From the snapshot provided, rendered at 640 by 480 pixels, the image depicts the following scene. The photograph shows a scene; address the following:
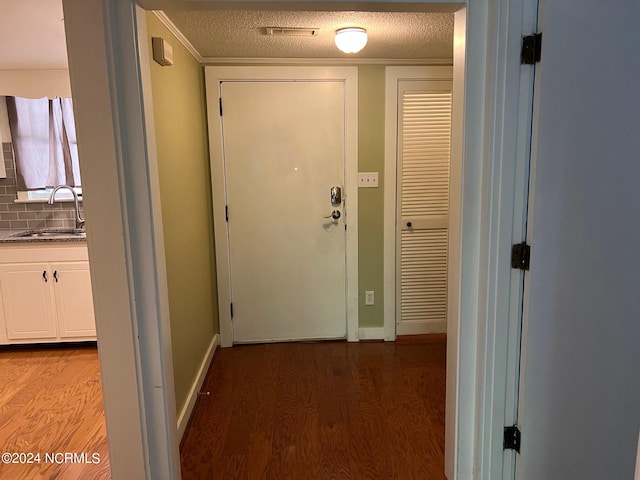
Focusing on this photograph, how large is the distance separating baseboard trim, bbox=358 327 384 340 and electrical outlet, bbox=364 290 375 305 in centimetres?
22

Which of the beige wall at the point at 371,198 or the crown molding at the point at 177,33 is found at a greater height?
the crown molding at the point at 177,33

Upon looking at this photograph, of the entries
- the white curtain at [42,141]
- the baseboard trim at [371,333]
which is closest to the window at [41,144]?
the white curtain at [42,141]

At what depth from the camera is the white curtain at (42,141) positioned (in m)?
3.25

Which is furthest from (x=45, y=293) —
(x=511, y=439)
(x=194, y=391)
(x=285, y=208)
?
(x=511, y=439)

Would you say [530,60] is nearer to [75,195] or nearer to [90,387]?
[90,387]

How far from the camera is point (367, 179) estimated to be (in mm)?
3000

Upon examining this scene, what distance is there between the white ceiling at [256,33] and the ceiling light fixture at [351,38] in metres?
0.04

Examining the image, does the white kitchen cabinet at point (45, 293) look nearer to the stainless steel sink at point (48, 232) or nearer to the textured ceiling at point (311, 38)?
the stainless steel sink at point (48, 232)

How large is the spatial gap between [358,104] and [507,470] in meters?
2.33

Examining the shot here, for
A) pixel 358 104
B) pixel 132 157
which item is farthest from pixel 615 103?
pixel 358 104

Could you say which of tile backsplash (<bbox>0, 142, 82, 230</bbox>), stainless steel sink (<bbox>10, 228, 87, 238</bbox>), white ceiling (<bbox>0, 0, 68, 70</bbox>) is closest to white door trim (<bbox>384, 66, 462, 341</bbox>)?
white ceiling (<bbox>0, 0, 68, 70</bbox>)

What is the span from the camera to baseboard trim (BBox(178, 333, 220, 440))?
81.1 inches

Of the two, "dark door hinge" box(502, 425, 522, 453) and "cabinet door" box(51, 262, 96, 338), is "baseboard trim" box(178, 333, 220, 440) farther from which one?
"dark door hinge" box(502, 425, 522, 453)

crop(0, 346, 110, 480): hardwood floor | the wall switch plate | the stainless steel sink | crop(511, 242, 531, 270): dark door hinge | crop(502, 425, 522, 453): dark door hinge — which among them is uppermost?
the wall switch plate
